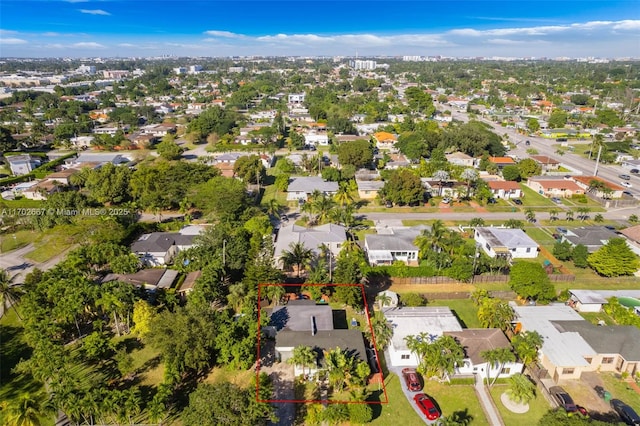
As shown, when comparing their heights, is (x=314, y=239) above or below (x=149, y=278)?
above

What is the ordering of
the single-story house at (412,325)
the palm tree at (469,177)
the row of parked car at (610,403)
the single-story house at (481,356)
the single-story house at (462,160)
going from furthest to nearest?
the single-story house at (462,160) → the palm tree at (469,177) → the single-story house at (412,325) → the single-story house at (481,356) → the row of parked car at (610,403)

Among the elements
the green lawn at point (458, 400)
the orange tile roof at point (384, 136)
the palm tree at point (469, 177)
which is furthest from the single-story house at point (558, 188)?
the green lawn at point (458, 400)

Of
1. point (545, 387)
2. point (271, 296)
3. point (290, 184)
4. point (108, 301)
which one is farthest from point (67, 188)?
point (545, 387)

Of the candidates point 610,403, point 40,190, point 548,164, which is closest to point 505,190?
point 548,164

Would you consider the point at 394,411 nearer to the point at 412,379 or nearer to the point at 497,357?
the point at 412,379

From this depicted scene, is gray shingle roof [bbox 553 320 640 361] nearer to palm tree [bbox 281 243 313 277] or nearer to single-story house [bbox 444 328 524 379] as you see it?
single-story house [bbox 444 328 524 379]

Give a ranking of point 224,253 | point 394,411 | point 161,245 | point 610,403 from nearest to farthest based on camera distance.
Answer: point 394,411, point 610,403, point 224,253, point 161,245

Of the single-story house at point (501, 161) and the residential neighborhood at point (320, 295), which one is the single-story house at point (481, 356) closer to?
the residential neighborhood at point (320, 295)
